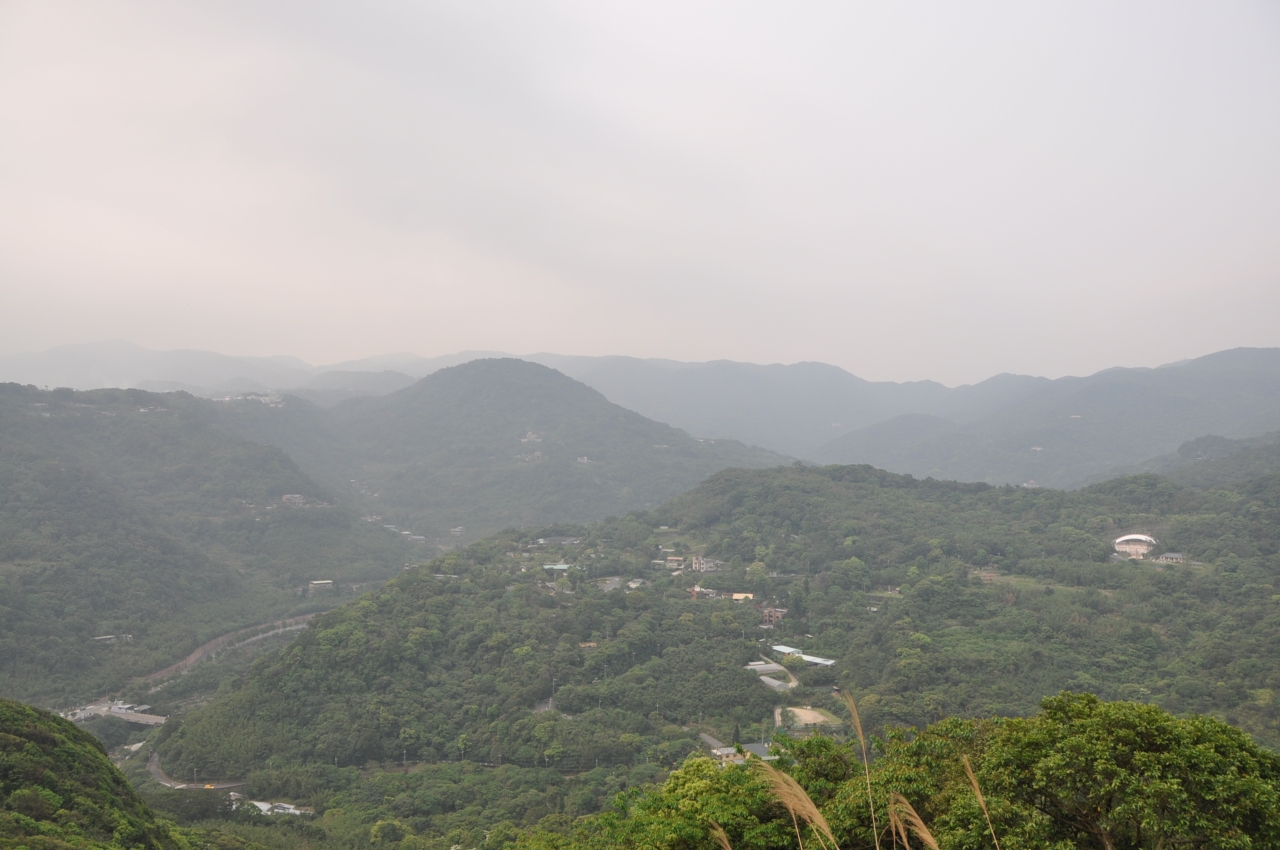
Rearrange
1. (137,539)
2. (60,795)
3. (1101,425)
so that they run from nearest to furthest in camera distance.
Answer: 1. (60,795)
2. (137,539)
3. (1101,425)

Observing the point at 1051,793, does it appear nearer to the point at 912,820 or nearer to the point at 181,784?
the point at 912,820

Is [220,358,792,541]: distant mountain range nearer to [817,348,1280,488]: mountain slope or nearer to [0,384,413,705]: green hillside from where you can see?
[0,384,413,705]: green hillside

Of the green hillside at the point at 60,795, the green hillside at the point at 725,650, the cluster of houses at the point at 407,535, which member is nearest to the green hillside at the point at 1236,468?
the green hillside at the point at 725,650

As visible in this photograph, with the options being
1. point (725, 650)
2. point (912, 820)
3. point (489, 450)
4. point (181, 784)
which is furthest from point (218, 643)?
point (489, 450)

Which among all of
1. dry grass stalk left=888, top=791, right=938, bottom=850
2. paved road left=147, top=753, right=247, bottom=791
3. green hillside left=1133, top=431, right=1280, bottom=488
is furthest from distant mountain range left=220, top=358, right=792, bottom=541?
dry grass stalk left=888, top=791, right=938, bottom=850

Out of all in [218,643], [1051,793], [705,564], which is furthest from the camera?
[705,564]

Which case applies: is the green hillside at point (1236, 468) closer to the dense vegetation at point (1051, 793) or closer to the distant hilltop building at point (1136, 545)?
the distant hilltop building at point (1136, 545)
